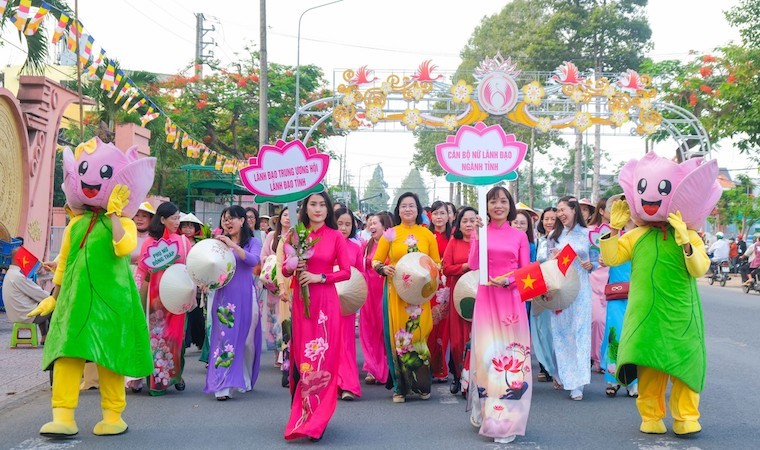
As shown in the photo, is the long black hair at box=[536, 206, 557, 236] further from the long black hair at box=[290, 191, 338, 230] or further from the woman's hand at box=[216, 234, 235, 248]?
the woman's hand at box=[216, 234, 235, 248]

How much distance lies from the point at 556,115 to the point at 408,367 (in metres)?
12.9

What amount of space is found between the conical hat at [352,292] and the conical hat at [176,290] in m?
1.26

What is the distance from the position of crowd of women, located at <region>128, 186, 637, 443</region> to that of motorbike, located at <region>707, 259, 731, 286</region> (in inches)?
756

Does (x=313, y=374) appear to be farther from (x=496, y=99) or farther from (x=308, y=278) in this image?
(x=496, y=99)

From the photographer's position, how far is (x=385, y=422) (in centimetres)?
677

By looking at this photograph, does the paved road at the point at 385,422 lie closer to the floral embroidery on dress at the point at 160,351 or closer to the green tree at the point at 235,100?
the floral embroidery on dress at the point at 160,351

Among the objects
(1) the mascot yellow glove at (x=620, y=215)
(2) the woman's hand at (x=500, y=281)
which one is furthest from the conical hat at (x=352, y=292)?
(1) the mascot yellow glove at (x=620, y=215)

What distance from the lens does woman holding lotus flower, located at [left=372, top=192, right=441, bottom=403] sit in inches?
303

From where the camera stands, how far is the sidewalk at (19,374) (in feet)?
25.7

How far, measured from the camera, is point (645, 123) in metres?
19.6

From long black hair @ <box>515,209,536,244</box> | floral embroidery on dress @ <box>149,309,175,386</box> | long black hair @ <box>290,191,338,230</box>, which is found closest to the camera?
long black hair @ <box>290,191,338,230</box>

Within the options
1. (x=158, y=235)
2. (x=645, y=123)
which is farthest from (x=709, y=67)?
(x=158, y=235)

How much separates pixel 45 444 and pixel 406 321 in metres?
3.06

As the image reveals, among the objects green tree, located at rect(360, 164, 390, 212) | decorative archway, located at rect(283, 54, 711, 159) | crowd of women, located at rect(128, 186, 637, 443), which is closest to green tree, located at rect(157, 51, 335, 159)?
decorative archway, located at rect(283, 54, 711, 159)
